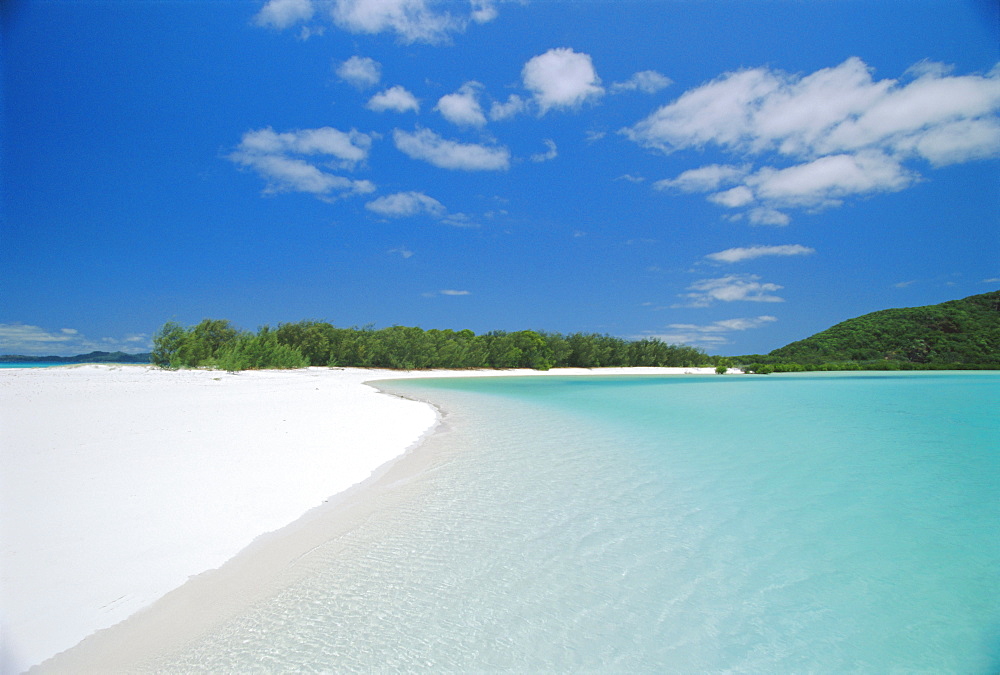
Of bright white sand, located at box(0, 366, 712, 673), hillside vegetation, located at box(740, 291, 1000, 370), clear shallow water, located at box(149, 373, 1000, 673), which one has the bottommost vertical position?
clear shallow water, located at box(149, 373, 1000, 673)

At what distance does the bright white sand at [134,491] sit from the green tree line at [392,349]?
15008 millimetres

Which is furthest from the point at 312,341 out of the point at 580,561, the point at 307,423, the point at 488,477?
the point at 580,561

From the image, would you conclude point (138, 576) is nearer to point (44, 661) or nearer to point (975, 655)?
point (44, 661)

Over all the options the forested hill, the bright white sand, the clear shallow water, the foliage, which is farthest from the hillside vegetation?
the bright white sand

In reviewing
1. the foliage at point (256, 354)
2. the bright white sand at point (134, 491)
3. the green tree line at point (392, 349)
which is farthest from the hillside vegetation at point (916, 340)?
the bright white sand at point (134, 491)

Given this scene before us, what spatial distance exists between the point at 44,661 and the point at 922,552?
5.07 m

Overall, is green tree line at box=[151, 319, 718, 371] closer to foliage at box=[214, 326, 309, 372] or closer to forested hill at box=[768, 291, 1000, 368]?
foliage at box=[214, 326, 309, 372]

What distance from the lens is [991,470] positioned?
5879 mm

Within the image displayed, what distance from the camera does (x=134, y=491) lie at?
3.67 metres

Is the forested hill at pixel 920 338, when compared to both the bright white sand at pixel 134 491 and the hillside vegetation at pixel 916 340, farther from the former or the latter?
the bright white sand at pixel 134 491

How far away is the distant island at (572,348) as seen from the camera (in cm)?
2598

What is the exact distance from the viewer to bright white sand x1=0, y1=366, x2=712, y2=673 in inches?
90.0

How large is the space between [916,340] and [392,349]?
5276 centimetres

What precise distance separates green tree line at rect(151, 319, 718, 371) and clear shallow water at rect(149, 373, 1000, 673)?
21.1 m
